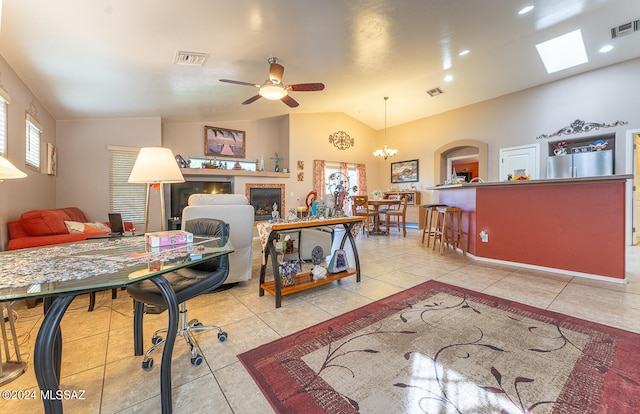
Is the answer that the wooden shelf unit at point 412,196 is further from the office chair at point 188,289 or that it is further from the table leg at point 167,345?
the table leg at point 167,345

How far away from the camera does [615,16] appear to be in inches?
158

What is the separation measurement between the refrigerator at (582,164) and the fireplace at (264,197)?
20.8 ft

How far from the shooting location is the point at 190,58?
3375 mm

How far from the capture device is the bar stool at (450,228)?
14.2 ft

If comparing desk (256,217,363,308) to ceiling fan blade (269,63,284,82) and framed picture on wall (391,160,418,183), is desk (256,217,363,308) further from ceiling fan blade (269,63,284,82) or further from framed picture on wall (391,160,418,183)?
framed picture on wall (391,160,418,183)

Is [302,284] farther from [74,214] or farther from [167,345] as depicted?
[74,214]

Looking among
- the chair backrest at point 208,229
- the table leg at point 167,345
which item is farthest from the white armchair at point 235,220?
the table leg at point 167,345

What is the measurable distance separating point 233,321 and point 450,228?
4117 millimetres

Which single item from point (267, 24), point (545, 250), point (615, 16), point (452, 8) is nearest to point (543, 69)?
point (615, 16)

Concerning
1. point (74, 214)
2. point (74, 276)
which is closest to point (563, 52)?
point (74, 276)

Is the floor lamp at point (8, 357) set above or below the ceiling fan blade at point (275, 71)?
below

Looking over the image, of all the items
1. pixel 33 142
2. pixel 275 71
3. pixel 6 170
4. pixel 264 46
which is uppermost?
pixel 264 46

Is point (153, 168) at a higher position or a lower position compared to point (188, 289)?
higher

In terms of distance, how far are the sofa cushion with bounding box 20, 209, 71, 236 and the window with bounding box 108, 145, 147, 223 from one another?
5.64ft
